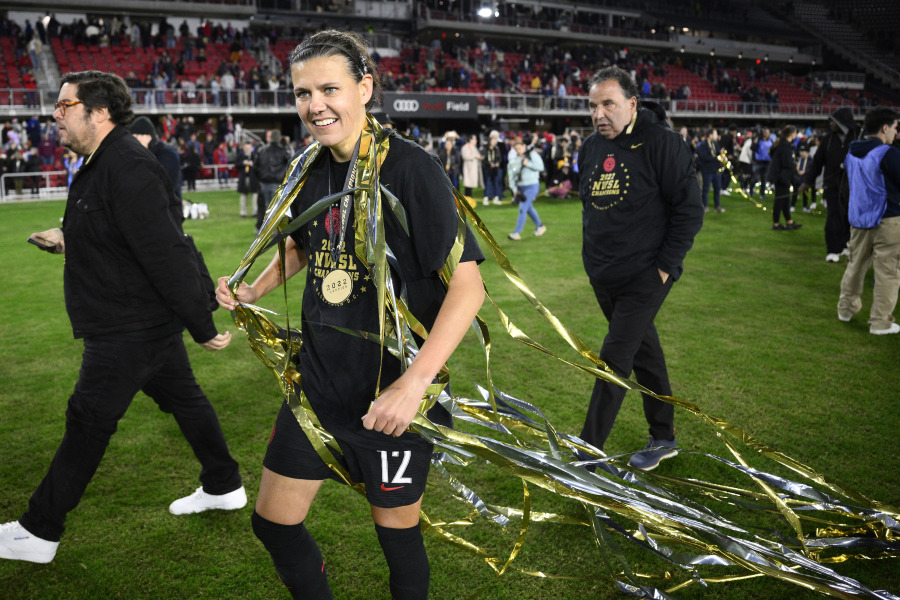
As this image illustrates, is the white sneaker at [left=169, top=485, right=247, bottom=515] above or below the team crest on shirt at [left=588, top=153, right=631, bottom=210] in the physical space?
below

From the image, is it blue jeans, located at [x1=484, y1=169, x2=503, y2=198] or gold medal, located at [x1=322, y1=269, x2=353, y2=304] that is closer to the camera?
gold medal, located at [x1=322, y1=269, x2=353, y2=304]

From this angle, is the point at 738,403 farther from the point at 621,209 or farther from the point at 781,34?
the point at 781,34

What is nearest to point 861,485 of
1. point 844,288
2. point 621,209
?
point 621,209

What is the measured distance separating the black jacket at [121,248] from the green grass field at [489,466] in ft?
3.41

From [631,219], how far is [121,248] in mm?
2411

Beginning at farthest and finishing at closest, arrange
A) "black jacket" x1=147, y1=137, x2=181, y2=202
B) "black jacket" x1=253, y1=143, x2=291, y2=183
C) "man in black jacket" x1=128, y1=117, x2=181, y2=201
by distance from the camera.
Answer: "black jacket" x1=253, y1=143, x2=291, y2=183 → "black jacket" x1=147, y1=137, x2=181, y2=202 → "man in black jacket" x1=128, y1=117, x2=181, y2=201

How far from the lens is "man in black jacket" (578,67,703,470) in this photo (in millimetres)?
3496

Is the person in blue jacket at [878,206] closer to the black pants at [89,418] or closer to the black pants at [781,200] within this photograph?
the black pants at [89,418]

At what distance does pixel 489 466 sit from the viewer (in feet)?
13.1

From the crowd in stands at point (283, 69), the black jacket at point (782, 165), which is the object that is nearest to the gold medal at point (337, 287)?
the black jacket at point (782, 165)

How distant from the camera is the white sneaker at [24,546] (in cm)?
295

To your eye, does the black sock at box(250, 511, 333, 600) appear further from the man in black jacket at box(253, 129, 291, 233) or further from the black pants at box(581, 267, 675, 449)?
the man in black jacket at box(253, 129, 291, 233)

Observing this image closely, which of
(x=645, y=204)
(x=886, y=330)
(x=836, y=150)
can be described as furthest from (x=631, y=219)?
(x=836, y=150)

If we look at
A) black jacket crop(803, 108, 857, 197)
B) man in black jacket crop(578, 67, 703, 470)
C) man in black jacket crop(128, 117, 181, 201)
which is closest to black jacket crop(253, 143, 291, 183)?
man in black jacket crop(128, 117, 181, 201)
